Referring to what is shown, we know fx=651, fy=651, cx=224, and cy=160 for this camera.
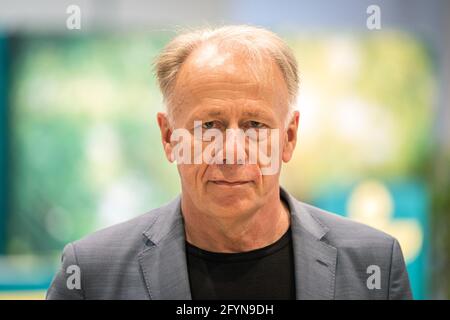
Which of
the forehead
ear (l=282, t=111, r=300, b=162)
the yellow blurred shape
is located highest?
the forehead

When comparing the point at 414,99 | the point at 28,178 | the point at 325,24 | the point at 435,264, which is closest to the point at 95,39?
the point at 28,178

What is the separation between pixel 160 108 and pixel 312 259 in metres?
2.15

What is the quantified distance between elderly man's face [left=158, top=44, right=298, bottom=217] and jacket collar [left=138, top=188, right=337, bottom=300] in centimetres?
12

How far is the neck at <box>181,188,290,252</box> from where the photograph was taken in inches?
60.3

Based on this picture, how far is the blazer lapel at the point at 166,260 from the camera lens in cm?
147

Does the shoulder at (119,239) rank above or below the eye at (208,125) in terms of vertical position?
below

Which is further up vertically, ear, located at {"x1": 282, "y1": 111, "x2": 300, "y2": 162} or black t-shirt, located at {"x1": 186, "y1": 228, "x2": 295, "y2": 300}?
ear, located at {"x1": 282, "y1": 111, "x2": 300, "y2": 162}

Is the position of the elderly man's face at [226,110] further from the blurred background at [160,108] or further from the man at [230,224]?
the blurred background at [160,108]

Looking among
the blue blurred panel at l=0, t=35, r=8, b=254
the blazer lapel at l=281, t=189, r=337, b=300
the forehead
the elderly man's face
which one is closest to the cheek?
the elderly man's face

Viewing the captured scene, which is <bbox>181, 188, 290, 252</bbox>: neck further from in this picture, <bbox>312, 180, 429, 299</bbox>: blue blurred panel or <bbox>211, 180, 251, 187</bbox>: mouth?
<bbox>312, 180, 429, 299</bbox>: blue blurred panel

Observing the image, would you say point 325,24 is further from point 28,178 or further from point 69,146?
point 28,178

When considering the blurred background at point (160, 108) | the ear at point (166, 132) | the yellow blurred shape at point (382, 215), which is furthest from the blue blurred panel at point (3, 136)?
the ear at point (166, 132)

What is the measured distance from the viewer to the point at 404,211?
3553mm
